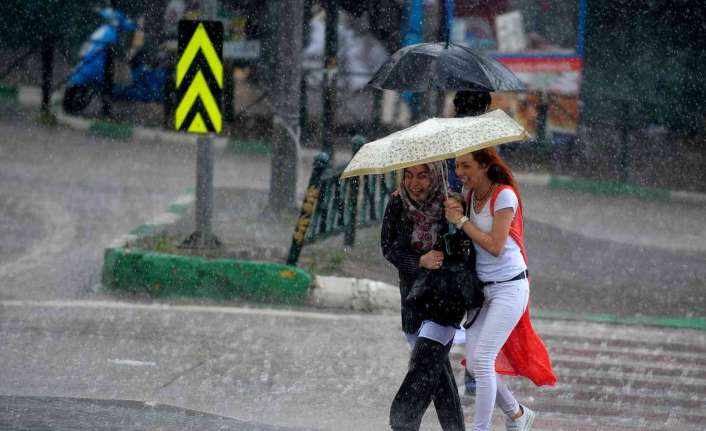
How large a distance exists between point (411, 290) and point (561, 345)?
10.7 ft

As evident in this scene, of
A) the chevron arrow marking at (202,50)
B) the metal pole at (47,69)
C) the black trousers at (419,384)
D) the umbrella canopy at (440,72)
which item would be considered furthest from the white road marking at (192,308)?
the metal pole at (47,69)

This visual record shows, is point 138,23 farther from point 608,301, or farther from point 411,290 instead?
point 411,290

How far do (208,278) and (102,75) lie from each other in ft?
37.7

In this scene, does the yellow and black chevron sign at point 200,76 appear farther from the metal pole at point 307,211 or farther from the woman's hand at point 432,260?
the woman's hand at point 432,260

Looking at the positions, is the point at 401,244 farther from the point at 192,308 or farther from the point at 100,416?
the point at 192,308

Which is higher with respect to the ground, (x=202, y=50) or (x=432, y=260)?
(x=202, y=50)

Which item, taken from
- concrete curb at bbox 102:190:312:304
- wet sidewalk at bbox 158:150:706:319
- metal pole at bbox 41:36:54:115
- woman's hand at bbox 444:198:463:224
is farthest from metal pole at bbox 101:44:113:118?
woman's hand at bbox 444:198:463:224

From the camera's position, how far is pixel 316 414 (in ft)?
21.4

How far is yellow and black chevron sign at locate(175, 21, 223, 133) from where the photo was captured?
32.2 ft

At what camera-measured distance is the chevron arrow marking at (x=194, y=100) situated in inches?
388

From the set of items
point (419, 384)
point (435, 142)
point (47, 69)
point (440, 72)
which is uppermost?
point (440, 72)

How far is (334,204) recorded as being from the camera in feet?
33.2

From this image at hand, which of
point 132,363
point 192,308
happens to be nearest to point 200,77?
point 192,308

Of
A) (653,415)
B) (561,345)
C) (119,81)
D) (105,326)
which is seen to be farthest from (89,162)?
(653,415)
